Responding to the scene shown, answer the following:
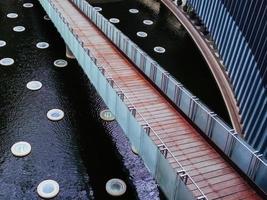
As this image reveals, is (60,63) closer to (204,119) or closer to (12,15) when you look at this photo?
(12,15)

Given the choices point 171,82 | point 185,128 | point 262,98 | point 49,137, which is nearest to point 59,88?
point 49,137

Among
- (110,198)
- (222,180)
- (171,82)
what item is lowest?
(110,198)

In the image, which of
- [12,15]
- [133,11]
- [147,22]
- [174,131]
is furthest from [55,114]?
[133,11]

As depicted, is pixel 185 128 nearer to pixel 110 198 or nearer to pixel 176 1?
pixel 110 198

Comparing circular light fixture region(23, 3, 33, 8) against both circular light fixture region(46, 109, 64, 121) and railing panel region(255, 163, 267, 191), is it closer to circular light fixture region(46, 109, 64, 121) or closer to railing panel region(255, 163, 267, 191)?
circular light fixture region(46, 109, 64, 121)

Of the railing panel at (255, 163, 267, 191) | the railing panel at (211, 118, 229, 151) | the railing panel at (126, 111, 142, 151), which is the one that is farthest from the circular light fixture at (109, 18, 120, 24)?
the railing panel at (255, 163, 267, 191)

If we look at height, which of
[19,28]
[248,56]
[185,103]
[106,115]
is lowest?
[106,115]
